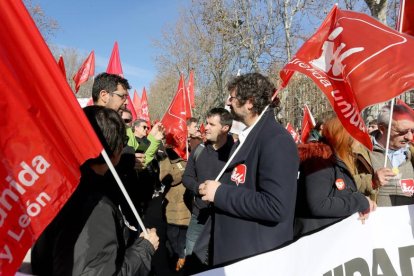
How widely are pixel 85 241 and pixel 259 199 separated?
106 cm

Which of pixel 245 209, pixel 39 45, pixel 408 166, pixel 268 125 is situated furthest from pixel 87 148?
pixel 408 166

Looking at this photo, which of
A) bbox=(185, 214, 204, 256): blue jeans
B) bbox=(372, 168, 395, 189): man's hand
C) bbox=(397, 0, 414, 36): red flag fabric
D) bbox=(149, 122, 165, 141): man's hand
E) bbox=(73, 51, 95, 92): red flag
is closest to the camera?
A: bbox=(372, 168, 395, 189): man's hand

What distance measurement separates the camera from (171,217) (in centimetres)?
527

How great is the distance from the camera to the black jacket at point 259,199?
2.26 meters

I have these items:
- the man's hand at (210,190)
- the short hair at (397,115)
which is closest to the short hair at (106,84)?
the man's hand at (210,190)

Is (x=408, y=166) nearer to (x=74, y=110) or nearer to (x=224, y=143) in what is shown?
(x=224, y=143)

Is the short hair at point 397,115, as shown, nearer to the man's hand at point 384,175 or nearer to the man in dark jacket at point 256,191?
the man's hand at point 384,175

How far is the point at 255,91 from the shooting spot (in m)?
2.67

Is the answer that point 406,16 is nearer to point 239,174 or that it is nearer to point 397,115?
point 397,115

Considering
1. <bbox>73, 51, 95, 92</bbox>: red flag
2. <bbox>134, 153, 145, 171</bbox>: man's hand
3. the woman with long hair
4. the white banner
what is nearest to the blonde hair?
the woman with long hair

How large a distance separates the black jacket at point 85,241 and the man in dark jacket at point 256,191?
81 cm

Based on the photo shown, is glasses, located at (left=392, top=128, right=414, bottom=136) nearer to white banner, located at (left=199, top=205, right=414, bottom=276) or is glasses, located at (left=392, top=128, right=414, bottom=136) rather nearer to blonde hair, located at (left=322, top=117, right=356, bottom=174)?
blonde hair, located at (left=322, top=117, right=356, bottom=174)

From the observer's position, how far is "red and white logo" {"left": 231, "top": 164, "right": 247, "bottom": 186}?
2.50 meters

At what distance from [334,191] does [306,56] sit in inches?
40.2
